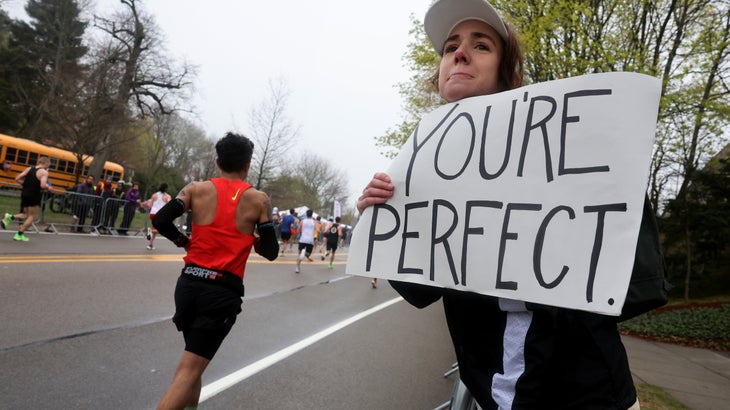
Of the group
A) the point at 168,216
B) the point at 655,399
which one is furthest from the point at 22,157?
the point at 655,399

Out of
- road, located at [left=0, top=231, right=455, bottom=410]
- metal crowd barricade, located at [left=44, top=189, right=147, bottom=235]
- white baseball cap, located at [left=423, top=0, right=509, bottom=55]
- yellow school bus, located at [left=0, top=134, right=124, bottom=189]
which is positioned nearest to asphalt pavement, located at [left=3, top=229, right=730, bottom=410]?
road, located at [left=0, top=231, right=455, bottom=410]

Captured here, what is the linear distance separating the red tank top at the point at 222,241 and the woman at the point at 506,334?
1398mm

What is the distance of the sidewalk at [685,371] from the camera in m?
5.23

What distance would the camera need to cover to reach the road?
3.42m

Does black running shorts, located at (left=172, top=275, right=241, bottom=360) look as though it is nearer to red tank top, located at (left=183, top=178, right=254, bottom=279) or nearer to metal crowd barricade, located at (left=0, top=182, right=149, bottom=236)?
red tank top, located at (left=183, top=178, right=254, bottom=279)

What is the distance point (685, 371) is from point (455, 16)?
7.83 meters

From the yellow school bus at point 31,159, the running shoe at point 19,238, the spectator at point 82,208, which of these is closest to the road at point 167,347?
the running shoe at point 19,238

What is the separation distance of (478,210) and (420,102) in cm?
1798

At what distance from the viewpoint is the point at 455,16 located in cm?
166

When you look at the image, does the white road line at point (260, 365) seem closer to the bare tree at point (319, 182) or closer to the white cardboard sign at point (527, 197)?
the white cardboard sign at point (527, 197)

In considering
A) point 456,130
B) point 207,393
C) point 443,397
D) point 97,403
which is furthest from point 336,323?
point 456,130

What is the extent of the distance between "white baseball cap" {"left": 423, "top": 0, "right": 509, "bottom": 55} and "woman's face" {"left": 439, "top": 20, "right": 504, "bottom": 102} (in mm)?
27

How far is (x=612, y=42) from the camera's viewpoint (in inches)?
439

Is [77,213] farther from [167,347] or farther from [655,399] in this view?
[655,399]
